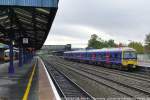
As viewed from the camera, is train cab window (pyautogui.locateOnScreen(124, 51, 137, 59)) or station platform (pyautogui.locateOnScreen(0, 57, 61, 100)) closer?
station platform (pyautogui.locateOnScreen(0, 57, 61, 100))

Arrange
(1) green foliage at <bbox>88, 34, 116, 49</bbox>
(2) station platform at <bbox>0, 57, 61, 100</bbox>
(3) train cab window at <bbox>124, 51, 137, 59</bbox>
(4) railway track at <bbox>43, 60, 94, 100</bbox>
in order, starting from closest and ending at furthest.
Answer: (2) station platform at <bbox>0, 57, 61, 100</bbox> < (4) railway track at <bbox>43, 60, 94, 100</bbox> < (3) train cab window at <bbox>124, 51, 137, 59</bbox> < (1) green foliage at <bbox>88, 34, 116, 49</bbox>

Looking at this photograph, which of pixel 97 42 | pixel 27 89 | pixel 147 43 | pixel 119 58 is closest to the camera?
pixel 27 89

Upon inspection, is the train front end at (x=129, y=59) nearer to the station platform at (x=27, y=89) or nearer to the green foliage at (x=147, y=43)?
the station platform at (x=27, y=89)

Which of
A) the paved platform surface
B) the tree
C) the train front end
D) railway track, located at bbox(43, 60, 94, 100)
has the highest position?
the tree

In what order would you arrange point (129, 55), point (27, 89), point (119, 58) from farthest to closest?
1. point (119, 58)
2. point (129, 55)
3. point (27, 89)

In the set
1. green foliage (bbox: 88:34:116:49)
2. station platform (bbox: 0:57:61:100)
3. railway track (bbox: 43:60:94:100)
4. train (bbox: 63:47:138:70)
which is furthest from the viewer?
green foliage (bbox: 88:34:116:49)

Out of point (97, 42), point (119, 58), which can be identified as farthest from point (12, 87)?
point (97, 42)

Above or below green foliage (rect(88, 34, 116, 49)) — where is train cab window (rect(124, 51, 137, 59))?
below

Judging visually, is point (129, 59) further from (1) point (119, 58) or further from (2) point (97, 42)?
(2) point (97, 42)

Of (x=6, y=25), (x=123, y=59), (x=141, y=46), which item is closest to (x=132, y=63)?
(x=123, y=59)

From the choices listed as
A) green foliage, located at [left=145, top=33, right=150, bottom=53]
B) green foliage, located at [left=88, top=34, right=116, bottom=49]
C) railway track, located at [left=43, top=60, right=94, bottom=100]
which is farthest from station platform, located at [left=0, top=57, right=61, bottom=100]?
green foliage, located at [left=88, top=34, right=116, bottom=49]

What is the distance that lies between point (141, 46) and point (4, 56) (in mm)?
67004

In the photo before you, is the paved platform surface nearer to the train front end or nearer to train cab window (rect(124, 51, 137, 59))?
the train front end

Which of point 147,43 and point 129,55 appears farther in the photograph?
point 147,43
